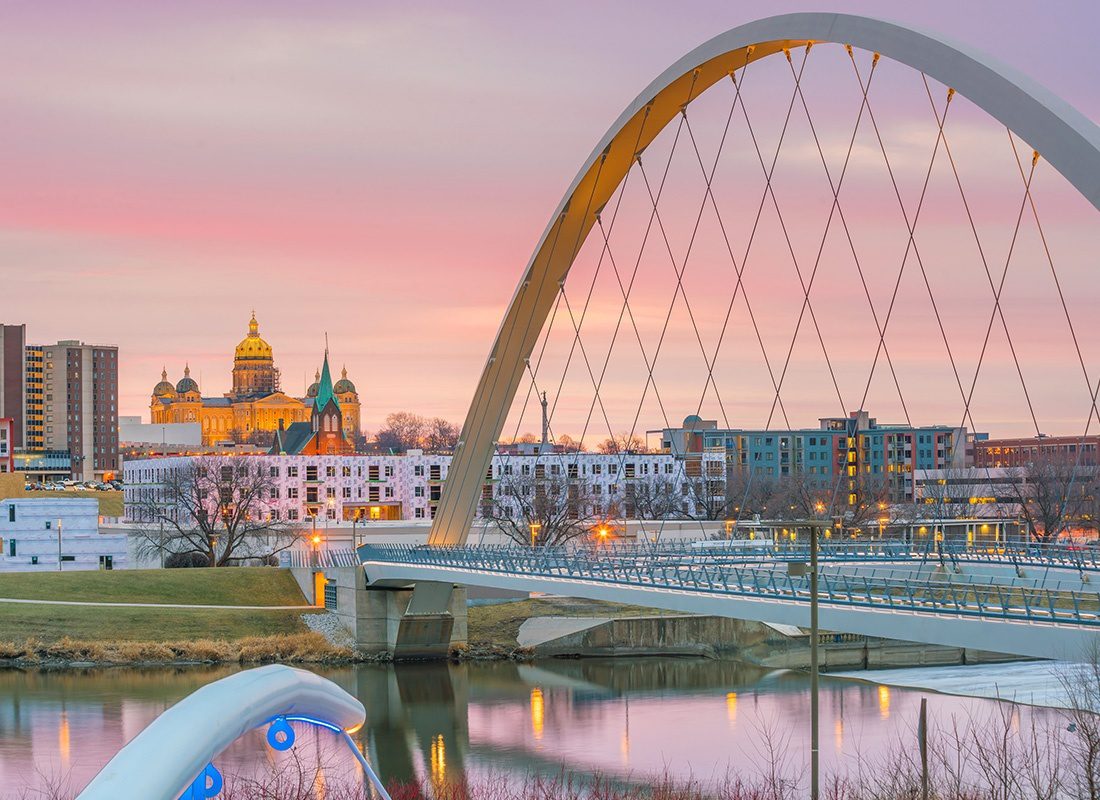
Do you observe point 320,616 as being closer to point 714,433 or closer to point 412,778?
point 412,778

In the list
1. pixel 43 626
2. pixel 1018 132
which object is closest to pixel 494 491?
pixel 43 626

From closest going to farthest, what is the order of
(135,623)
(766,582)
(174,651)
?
(766,582) < (174,651) < (135,623)

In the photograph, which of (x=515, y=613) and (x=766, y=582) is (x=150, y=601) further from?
(x=766, y=582)

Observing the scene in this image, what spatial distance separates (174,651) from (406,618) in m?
8.10

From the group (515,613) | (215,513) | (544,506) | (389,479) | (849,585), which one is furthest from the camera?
(389,479)

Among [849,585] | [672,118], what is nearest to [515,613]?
[672,118]

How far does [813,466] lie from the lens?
143 m

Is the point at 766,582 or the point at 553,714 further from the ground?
the point at 766,582

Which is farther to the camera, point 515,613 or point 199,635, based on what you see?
point 515,613

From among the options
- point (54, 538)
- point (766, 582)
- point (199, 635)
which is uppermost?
point (766, 582)

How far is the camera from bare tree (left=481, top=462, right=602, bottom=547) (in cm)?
8106

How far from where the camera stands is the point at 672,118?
44.9 meters

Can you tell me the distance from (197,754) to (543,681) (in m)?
43.6

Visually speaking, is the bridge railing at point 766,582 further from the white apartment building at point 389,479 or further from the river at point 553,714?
the white apartment building at point 389,479
